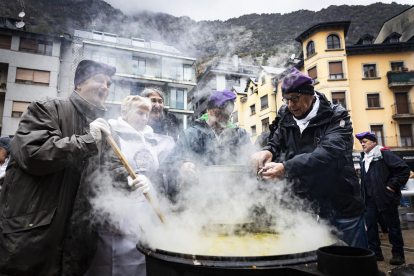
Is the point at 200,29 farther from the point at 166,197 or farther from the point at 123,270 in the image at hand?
the point at 123,270

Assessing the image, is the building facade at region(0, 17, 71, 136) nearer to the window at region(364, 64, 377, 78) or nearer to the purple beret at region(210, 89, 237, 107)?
the purple beret at region(210, 89, 237, 107)

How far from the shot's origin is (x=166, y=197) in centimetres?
281

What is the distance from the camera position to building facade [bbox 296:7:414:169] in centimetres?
1969

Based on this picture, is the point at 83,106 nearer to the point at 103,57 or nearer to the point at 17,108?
the point at 103,57

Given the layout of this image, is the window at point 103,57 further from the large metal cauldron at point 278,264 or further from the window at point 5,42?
the window at point 5,42

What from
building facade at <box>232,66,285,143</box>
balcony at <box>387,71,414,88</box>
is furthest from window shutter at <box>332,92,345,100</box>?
building facade at <box>232,66,285,143</box>

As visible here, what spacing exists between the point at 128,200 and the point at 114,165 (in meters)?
0.37

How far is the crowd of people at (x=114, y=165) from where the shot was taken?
5.58ft

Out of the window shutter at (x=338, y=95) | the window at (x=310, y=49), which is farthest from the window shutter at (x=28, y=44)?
the window shutter at (x=338, y=95)

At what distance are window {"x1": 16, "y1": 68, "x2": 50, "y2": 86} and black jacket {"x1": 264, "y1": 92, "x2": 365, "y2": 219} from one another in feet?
74.3

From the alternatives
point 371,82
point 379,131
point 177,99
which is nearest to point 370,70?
point 371,82

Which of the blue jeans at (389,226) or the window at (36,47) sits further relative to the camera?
the window at (36,47)

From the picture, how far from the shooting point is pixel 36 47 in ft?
67.6

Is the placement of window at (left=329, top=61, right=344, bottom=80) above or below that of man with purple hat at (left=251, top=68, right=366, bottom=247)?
above
